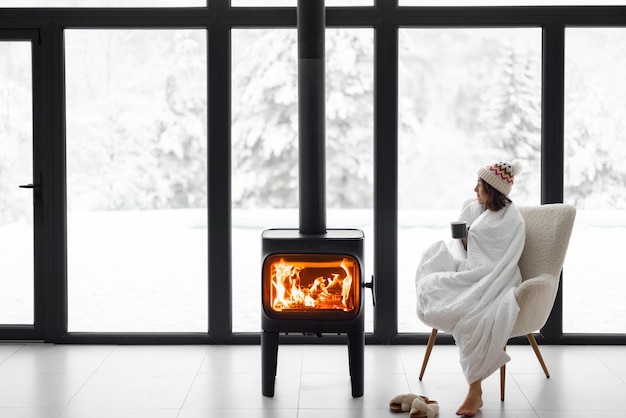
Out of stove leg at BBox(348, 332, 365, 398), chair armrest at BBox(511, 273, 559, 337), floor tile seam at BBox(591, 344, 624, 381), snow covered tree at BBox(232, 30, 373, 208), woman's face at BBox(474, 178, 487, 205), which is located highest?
snow covered tree at BBox(232, 30, 373, 208)

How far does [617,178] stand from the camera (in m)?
4.70

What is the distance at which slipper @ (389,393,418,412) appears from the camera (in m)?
3.56

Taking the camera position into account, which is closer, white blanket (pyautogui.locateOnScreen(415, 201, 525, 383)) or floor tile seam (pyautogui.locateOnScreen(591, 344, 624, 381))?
white blanket (pyautogui.locateOnScreen(415, 201, 525, 383))

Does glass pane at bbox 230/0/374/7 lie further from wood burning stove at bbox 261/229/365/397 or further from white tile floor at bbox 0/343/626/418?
white tile floor at bbox 0/343/626/418

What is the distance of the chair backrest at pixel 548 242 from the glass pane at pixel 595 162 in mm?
826

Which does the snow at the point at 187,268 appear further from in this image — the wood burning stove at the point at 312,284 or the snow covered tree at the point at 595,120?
the wood burning stove at the point at 312,284

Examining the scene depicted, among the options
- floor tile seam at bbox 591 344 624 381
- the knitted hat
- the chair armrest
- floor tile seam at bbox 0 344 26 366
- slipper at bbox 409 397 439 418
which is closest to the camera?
slipper at bbox 409 397 439 418

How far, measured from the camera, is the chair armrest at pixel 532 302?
371 cm

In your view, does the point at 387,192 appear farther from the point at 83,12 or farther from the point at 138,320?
the point at 83,12

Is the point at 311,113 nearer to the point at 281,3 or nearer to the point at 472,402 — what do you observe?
the point at 281,3

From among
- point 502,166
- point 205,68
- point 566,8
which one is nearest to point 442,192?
point 502,166

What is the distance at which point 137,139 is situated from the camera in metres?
4.72

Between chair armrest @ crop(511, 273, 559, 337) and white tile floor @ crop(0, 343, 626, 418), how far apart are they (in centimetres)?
33

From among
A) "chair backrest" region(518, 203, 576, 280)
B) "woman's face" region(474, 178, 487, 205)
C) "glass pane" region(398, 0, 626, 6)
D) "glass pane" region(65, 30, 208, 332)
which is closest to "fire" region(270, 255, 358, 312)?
"woman's face" region(474, 178, 487, 205)
